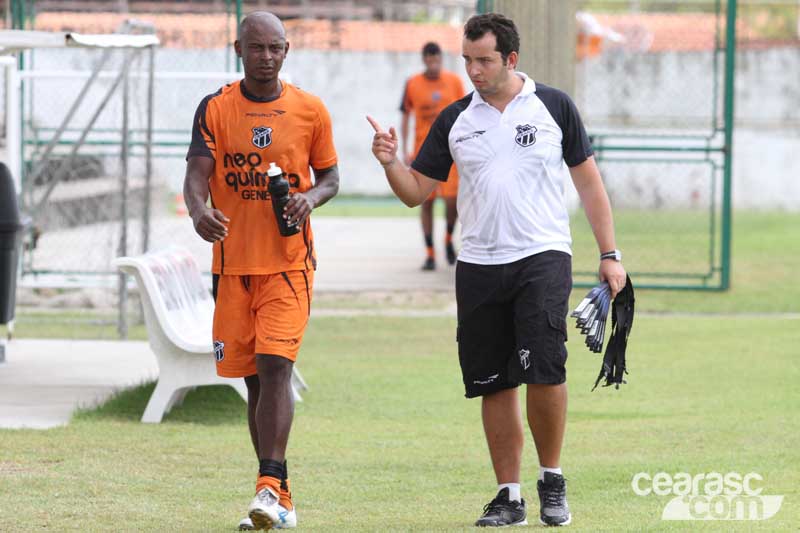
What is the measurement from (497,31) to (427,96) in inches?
382

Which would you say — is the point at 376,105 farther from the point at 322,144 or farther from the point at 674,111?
the point at 322,144

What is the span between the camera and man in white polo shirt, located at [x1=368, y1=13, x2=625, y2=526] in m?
5.99

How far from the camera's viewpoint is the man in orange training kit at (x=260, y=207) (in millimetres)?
6082

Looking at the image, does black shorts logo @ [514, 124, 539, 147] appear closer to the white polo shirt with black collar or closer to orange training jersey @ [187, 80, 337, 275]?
the white polo shirt with black collar

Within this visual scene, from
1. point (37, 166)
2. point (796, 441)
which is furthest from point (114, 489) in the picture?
point (37, 166)

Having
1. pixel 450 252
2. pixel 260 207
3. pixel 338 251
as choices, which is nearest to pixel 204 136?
pixel 260 207

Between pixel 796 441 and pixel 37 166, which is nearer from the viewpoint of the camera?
pixel 796 441

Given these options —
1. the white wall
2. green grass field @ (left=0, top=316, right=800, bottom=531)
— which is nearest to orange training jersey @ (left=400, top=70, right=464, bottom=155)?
green grass field @ (left=0, top=316, right=800, bottom=531)

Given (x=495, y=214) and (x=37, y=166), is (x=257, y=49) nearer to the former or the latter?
(x=495, y=214)

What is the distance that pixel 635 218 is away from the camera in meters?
21.9

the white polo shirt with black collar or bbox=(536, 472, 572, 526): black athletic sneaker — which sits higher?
the white polo shirt with black collar

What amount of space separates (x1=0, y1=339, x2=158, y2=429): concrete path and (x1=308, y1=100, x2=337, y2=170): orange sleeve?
9.23ft

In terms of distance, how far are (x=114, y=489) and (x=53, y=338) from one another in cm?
522

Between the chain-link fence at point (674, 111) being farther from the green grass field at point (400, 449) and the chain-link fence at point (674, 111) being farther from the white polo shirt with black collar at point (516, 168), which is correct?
the white polo shirt with black collar at point (516, 168)
